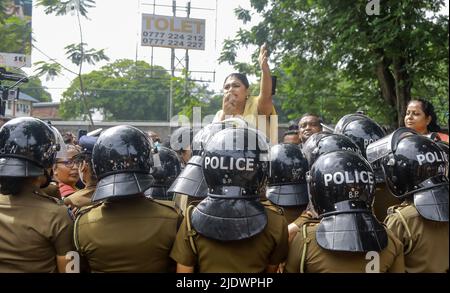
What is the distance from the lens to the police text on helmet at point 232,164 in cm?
274

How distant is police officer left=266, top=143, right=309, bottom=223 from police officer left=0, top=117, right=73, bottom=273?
63.5 inches

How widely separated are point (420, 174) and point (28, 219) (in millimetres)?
2456

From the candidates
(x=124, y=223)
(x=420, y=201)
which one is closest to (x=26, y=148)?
(x=124, y=223)

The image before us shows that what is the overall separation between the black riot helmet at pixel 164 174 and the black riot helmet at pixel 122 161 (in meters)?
1.29

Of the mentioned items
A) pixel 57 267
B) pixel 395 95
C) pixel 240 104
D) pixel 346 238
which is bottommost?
pixel 57 267

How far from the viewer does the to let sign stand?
1541 centimetres

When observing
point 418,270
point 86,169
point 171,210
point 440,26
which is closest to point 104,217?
point 171,210

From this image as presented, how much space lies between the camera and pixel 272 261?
276 centimetres

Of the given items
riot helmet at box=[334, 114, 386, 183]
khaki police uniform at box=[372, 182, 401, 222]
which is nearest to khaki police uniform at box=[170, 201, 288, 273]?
khaki police uniform at box=[372, 182, 401, 222]

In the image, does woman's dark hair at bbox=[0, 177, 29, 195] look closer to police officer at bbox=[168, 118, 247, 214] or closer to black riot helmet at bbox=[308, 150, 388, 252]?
police officer at bbox=[168, 118, 247, 214]

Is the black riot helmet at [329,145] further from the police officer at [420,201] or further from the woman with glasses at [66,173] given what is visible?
the woman with glasses at [66,173]

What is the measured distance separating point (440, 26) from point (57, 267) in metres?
7.29
